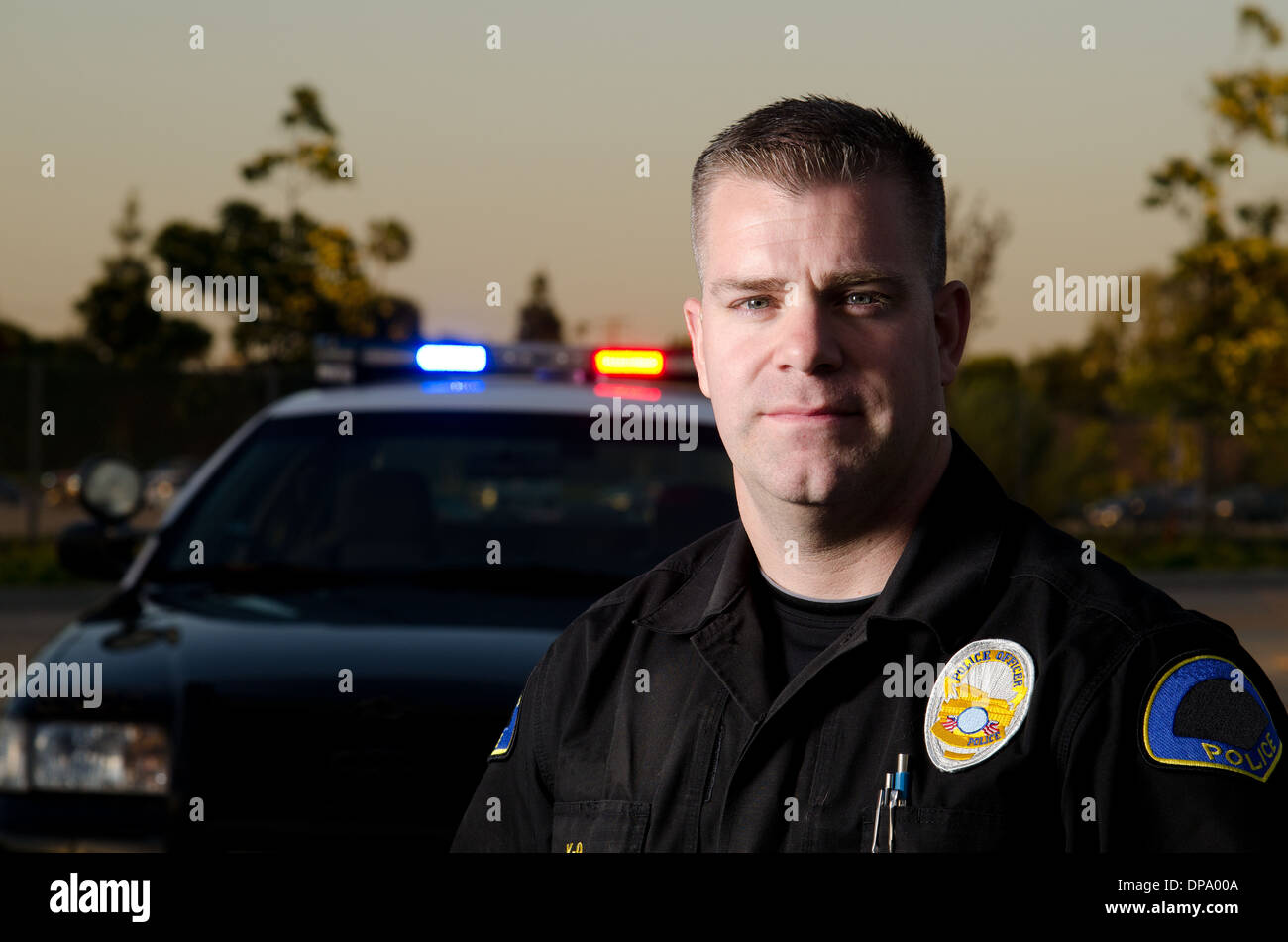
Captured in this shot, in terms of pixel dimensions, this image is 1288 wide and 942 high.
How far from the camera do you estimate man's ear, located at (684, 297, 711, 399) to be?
2143 mm

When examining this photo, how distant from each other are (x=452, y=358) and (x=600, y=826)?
115 inches

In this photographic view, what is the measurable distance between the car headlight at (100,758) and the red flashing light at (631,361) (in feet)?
6.30

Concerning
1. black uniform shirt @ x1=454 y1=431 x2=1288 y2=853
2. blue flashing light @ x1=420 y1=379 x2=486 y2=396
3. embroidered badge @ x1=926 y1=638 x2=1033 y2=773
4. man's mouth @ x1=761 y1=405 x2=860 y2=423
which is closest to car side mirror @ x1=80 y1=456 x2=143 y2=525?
blue flashing light @ x1=420 y1=379 x2=486 y2=396

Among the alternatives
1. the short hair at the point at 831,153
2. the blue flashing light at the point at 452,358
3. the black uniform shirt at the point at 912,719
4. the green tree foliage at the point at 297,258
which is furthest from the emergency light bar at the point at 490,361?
the green tree foliage at the point at 297,258

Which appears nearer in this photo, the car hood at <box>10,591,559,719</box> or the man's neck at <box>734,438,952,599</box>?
the man's neck at <box>734,438,952,599</box>

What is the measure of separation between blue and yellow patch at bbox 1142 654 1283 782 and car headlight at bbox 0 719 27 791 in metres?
2.39

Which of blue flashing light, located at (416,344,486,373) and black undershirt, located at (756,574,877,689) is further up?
blue flashing light, located at (416,344,486,373)

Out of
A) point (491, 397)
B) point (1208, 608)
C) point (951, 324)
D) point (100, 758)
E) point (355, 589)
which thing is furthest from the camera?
point (1208, 608)

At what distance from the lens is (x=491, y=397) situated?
458 centimetres

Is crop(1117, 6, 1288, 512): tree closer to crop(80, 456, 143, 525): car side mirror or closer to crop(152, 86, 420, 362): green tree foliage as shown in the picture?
crop(152, 86, 420, 362): green tree foliage

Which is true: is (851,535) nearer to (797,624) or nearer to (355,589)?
(797,624)

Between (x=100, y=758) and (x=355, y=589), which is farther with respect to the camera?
(x=355, y=589)

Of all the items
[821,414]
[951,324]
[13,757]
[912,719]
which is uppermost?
[951,324]

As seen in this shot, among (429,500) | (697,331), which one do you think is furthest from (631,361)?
(697,331)
